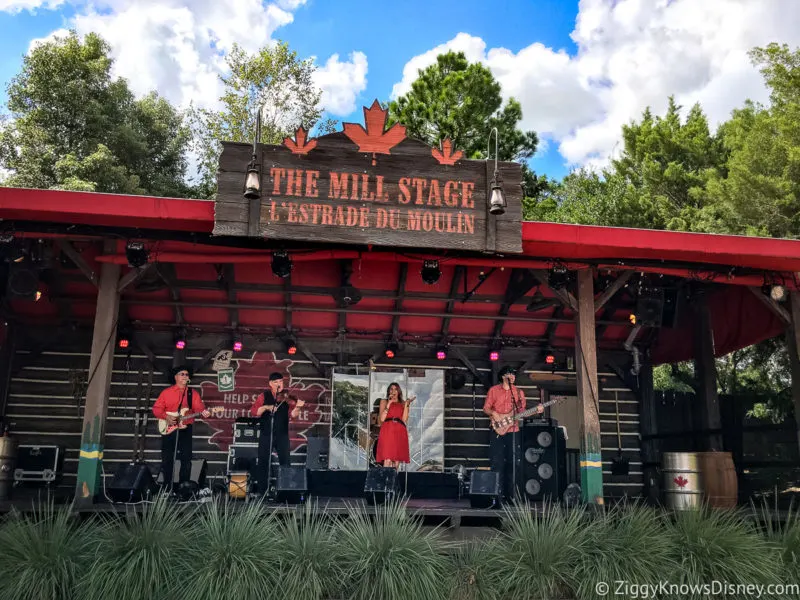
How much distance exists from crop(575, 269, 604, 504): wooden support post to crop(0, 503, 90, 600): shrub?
4.81 metres

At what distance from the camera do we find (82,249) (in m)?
7.43

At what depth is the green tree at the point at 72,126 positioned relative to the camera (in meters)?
18.3

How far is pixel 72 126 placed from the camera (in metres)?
19.5

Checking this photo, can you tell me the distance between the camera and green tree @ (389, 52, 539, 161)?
867 inches

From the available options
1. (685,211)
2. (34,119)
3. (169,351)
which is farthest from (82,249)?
(685,211)

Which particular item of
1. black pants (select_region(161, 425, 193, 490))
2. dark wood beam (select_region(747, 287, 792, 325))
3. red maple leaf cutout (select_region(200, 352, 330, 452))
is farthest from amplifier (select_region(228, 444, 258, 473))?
dark wood beam (select_region(747, 287, 792, 325))

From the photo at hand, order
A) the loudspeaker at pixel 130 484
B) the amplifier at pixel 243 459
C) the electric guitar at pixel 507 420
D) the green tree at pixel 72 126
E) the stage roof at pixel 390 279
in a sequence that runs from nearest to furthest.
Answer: the stage roof at pixel 390 279
the loudspeaker at pixel 130 484
the amplifier at pixel 243 459
the electric guitar at pixel 507 420
the green tree at pixel 72 126

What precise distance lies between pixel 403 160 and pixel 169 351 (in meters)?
5.67

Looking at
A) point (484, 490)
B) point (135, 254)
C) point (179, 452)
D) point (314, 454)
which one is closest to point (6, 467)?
point (179, 452)

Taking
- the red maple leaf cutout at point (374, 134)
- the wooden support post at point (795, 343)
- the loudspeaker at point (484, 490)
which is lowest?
the loudspeaker at point (484, 490)

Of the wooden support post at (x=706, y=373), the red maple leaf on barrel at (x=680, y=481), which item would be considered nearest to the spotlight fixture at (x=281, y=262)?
the red maple leaf on barrel at (x=680, y=481)

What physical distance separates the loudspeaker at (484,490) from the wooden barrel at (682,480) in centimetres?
193

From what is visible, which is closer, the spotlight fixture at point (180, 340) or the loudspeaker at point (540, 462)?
the loudspeaker at point (540, 462)

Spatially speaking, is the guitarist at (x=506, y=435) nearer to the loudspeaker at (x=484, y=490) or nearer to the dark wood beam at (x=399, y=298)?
the loudspeaker at (x=484, y=490)
